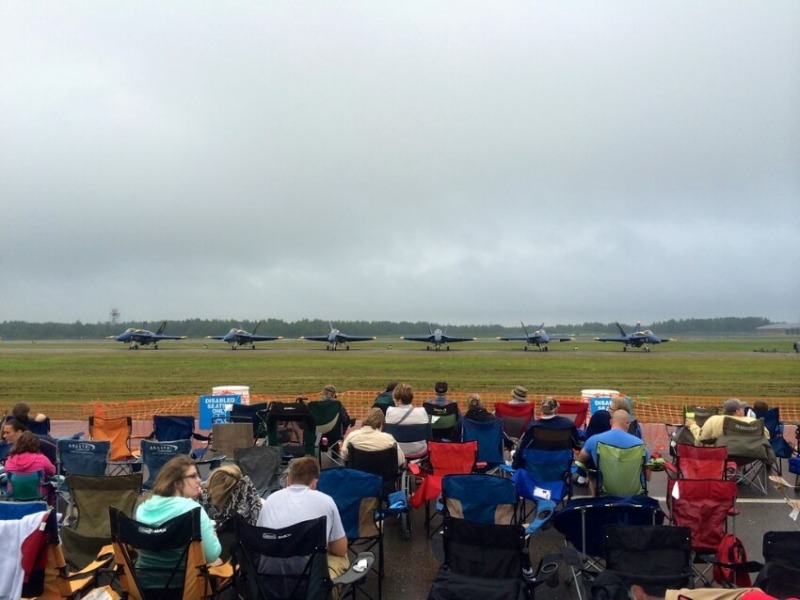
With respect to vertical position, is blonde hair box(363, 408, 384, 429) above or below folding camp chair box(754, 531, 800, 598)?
above

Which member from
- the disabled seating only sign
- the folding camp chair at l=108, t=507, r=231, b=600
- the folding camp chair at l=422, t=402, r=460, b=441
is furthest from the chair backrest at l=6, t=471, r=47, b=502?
the disabled seating only sign

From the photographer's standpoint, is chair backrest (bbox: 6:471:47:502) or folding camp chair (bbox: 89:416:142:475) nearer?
chair backrest (bbox: 6:471:47:502)

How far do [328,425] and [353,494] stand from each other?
10.1ft

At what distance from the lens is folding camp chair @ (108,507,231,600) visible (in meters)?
3.06

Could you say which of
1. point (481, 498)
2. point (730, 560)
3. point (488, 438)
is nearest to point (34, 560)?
point (481, 498)

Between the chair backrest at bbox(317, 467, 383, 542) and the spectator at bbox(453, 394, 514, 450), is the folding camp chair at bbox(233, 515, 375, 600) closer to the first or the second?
the chair backrest at bbox(317, 467, 383, 542)

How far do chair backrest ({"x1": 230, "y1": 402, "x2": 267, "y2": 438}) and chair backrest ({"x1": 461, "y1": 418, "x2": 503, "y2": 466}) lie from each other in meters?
2.81

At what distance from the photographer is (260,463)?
5.46 metres

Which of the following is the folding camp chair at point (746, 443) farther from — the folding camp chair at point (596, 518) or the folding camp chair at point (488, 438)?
the folding camp chair at point (596, 518)

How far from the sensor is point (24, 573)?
2961 mm

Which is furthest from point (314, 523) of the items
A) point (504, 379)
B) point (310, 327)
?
point (310, 327)

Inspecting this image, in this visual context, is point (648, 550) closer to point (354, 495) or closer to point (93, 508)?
point (354, 495)

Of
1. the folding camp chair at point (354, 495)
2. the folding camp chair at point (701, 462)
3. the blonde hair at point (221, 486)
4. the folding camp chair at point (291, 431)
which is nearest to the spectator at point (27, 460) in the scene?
the blonde hair at point (221, 486)

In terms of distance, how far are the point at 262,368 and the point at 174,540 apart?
82.2 ft
